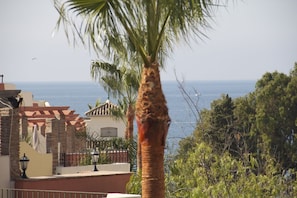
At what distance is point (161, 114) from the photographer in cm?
1355

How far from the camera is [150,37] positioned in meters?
13.6

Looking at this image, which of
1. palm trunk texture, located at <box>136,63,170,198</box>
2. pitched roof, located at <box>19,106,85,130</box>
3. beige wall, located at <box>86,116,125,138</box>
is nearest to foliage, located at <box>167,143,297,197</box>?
palm trunk texture, located at <box>136,63,170,198</box>

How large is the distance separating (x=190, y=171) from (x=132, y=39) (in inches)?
344

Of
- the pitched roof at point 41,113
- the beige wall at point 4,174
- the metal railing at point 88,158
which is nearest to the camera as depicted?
the beige wall at point 4,174

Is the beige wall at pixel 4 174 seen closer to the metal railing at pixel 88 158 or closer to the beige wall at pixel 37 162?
the beige wall at pixel 37 162

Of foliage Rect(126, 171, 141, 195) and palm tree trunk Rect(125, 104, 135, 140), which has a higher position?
palm tree trunk Rect(125, 104, 135, 140)

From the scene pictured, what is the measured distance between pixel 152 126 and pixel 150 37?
1303mm

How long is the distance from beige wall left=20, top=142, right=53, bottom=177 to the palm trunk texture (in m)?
11.0

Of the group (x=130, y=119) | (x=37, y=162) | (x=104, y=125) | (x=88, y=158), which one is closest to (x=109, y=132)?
(x=104, y=125)

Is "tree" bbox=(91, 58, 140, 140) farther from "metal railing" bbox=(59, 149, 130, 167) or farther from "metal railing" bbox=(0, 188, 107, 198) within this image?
"metal railing" bbox=(0, 188, 107, 198)

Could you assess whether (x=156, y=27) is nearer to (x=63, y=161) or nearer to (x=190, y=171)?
(x=190, y=171)

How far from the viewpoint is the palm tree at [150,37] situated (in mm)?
13273

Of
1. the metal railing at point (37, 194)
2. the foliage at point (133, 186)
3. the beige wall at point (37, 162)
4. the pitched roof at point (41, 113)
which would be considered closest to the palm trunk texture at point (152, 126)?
the metal railing at point (37, 194)

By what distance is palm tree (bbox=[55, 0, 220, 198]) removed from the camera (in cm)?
1327
